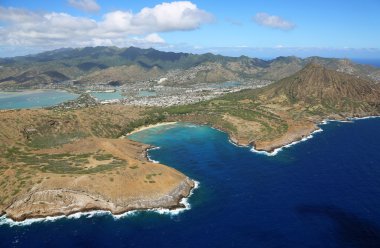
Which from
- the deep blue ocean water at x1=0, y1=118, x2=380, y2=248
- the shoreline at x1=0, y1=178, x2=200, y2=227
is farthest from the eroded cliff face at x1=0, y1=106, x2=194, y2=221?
the deep blue ocean water at x1=0, y1=118, x2=380, y2=248

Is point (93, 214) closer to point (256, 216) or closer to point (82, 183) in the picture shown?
point (82, 183)

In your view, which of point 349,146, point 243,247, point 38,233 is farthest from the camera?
point 349,146

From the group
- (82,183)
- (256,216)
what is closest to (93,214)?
(82,183)

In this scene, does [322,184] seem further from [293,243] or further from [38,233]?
[38,233]

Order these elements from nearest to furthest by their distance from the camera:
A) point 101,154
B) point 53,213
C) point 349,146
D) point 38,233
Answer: point 38,233 → point 53,213 → point 101,154 → point 349,146

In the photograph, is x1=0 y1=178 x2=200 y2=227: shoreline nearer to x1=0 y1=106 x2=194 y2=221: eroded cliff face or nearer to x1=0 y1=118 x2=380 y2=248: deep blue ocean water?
x1=0 y1=106 x2=194 y2=221: eroded cliff face

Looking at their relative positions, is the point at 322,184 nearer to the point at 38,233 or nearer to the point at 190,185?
the point at 190,185

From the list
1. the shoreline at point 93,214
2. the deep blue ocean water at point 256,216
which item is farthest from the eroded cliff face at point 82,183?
the deep blue ocean water at point 256,216

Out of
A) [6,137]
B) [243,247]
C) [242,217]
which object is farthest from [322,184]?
[6,137]

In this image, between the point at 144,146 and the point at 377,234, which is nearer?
the point at 377,234
